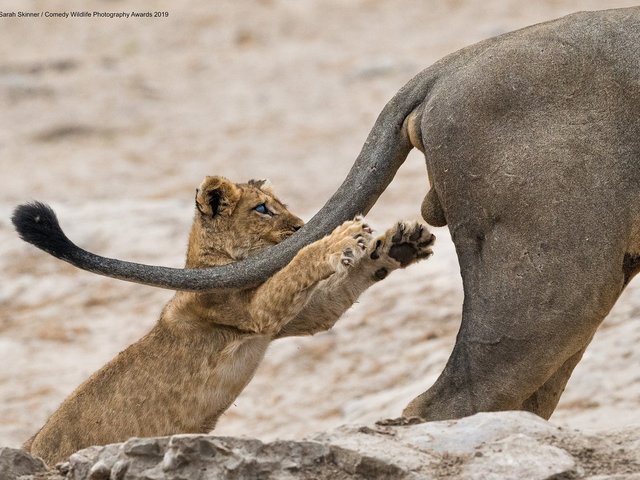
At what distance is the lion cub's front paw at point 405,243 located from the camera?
5039 millimetres

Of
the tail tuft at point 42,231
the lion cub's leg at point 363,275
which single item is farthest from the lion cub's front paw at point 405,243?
the tail tuft at point 42,231

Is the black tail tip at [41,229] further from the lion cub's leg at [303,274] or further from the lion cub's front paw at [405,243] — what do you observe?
the lion cub's front paw at [405,243]

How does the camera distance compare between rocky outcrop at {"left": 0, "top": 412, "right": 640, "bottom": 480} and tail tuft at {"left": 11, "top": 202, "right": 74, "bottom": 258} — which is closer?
rocky outcrop at {"left": 0, "top": 412, "right": 640, "bottom": 480}

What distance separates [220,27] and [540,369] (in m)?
14.2

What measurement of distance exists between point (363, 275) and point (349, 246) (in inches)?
7.1

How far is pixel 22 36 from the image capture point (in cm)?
1889

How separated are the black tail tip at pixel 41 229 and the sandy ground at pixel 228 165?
2824mm

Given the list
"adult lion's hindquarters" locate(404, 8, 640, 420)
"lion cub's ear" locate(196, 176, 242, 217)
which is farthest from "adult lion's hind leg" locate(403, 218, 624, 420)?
"lion cub's ear" locate(196, 176, 242, 217)

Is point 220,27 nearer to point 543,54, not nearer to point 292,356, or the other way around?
point 292,356

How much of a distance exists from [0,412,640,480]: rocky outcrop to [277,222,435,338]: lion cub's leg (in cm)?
90

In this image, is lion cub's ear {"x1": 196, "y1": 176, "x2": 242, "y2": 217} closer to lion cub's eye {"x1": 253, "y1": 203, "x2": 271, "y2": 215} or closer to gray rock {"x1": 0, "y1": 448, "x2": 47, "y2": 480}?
lion cub's eye {"x1": 253, "y1": 203, "x2": 271, "y2": 215}

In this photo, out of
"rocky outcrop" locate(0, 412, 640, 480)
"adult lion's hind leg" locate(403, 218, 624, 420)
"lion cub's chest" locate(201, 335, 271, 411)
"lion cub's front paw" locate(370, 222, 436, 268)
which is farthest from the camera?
"lion cub's chest" locate(201, 335, 271, 411)

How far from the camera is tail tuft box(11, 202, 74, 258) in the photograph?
512cm

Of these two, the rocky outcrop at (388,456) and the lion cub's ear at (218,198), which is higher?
the lion cub's ear at (218,198)
